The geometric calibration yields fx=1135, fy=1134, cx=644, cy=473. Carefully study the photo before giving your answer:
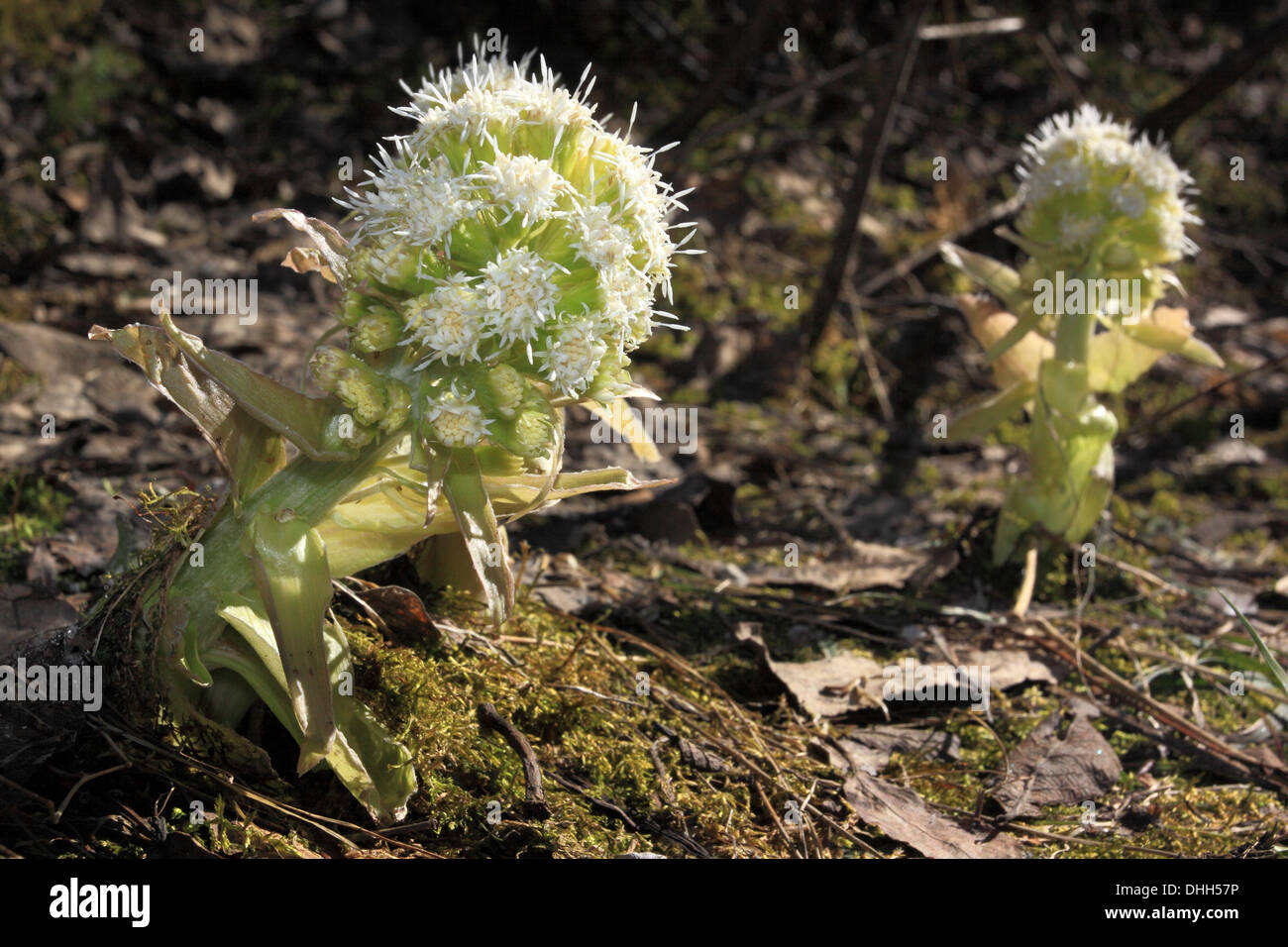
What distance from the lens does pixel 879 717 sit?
9.93 ft

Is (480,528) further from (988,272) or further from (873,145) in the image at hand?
(873,145)

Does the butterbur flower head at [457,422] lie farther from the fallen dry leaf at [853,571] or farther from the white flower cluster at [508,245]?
the fallen dry leaf at [853,571]

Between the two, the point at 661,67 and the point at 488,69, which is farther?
the point at 661,67

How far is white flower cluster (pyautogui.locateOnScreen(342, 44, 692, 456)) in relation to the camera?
207cm

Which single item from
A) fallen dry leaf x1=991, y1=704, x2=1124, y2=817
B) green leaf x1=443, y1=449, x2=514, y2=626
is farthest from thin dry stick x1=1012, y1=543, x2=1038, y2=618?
green leaf x1=443, y1=449, x2=514, y2=626

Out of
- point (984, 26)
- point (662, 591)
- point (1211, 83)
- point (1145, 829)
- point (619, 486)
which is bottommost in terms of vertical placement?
point (1145, 829)

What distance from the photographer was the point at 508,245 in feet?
7.07

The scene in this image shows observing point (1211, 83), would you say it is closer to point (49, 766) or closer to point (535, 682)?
point (535, 682)

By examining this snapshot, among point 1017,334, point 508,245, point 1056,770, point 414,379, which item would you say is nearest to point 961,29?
point 1017,334

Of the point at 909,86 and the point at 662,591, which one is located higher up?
the point at 909,86

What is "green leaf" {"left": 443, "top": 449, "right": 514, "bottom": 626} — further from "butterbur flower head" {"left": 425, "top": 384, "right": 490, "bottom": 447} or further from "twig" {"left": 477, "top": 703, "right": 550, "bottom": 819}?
"twig" {"left": 477, "top": 703, "right": 550, "bottom": 819}

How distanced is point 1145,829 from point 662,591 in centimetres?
147

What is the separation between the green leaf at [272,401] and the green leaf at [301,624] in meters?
0.19
